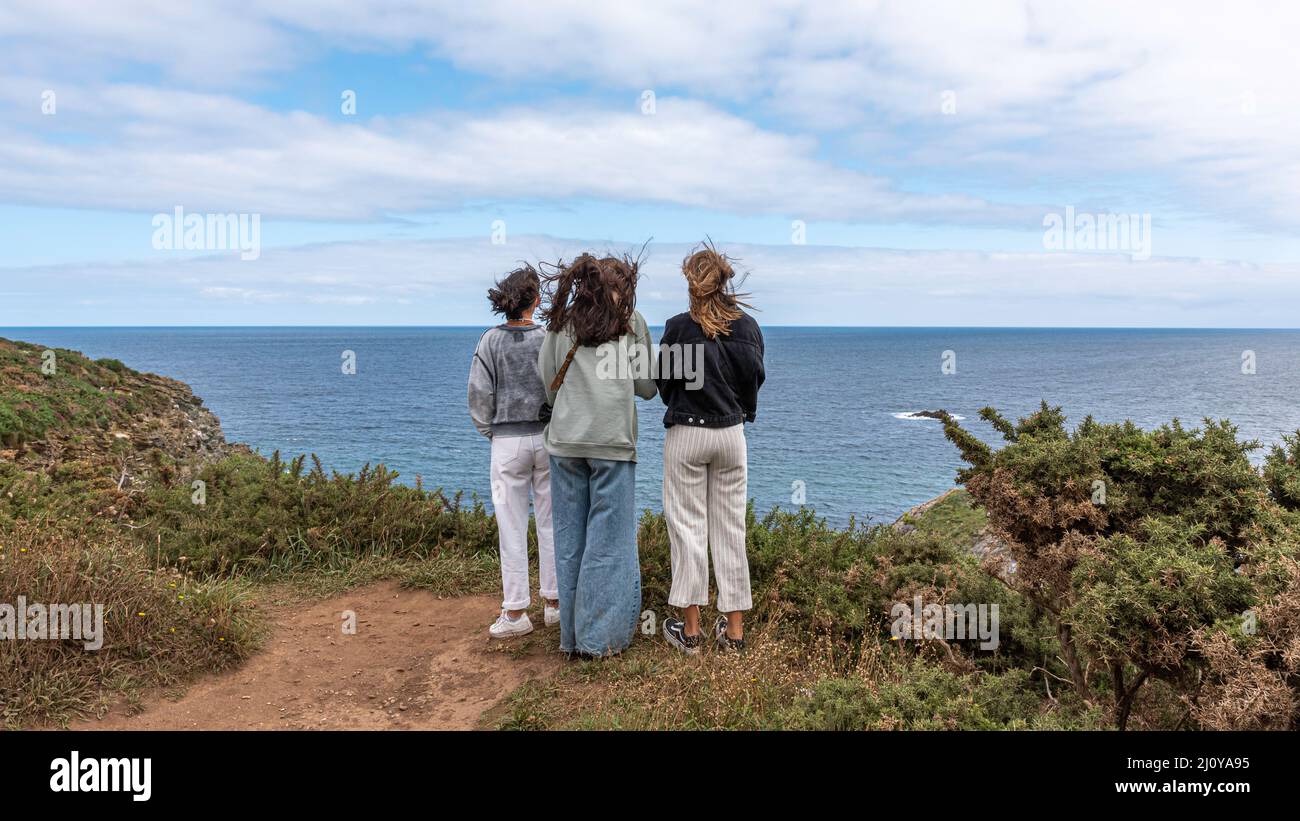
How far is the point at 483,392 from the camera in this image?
6098mm

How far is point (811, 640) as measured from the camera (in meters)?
6.10

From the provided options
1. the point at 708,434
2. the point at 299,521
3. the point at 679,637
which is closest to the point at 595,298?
the point at 708,434

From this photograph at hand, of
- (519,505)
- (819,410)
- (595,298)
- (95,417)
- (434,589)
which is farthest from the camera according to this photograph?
(819,410)

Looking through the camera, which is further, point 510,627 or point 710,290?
point 510,627

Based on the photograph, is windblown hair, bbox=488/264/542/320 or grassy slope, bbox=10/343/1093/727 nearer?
grassy slope, bbox=10/343/1093/727

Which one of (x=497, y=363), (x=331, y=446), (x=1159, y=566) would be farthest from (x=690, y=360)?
(x=331, y=446)

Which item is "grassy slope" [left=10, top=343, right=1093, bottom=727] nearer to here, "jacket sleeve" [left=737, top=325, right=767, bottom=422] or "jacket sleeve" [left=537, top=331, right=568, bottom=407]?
"jacket sleeve" [left=737, top=325, right=767, bottom=422]

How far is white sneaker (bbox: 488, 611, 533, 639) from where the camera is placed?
6.42 meters

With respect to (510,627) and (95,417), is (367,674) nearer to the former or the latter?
(510,627)

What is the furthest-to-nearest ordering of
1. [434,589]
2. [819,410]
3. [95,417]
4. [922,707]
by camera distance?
[819,410]
[95,417]
[434,589]
[922,707]

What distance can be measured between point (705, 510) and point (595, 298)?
174 centimetres

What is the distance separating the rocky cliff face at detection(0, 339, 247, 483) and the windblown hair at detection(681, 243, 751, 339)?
8153mm

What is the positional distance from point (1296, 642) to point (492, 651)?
5035mm

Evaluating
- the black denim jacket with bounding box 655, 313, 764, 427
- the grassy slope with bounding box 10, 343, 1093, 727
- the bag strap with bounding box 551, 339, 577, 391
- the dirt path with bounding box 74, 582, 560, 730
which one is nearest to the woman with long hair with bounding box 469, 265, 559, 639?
the bag strap with bounding box 551, 339, 577, 391
